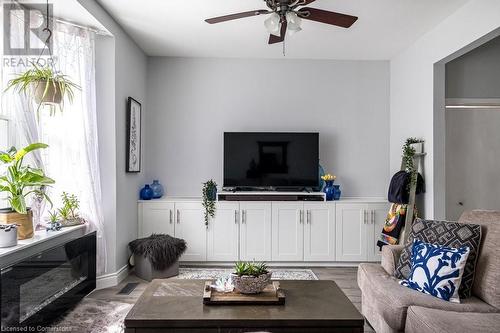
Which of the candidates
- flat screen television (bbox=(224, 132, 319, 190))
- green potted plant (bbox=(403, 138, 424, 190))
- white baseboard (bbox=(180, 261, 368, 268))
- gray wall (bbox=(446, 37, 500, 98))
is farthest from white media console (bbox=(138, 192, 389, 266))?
gray wall (bbox=(446, 37, 500, 98))

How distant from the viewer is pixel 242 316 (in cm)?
189

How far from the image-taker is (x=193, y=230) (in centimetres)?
456

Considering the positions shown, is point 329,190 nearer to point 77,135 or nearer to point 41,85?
point 77,135

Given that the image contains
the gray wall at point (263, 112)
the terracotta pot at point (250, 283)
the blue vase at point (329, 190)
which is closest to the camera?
the terracotta pot at point (250, 283)

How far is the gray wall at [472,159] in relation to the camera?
13.6 feet

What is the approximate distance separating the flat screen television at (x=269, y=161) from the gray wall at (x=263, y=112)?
29 cm

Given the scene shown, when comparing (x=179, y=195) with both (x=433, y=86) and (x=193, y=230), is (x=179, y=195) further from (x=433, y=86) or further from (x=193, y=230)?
(x=433, y=86)

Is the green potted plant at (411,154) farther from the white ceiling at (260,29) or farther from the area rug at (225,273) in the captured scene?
the area rug at (225,273)

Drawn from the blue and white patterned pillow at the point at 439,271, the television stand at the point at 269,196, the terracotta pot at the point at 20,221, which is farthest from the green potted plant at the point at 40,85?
the blue and white patterned pillow at the point at 439,271

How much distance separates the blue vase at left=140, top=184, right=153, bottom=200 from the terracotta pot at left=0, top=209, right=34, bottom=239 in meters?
1.90

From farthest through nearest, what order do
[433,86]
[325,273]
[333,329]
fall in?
1. [325,273]
2. [433,86]
3. [333,329]

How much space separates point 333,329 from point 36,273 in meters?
2.01

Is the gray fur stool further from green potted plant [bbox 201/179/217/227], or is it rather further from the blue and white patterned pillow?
the blue and white patterned pillow

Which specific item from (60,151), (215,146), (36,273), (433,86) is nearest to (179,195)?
(215,146)
